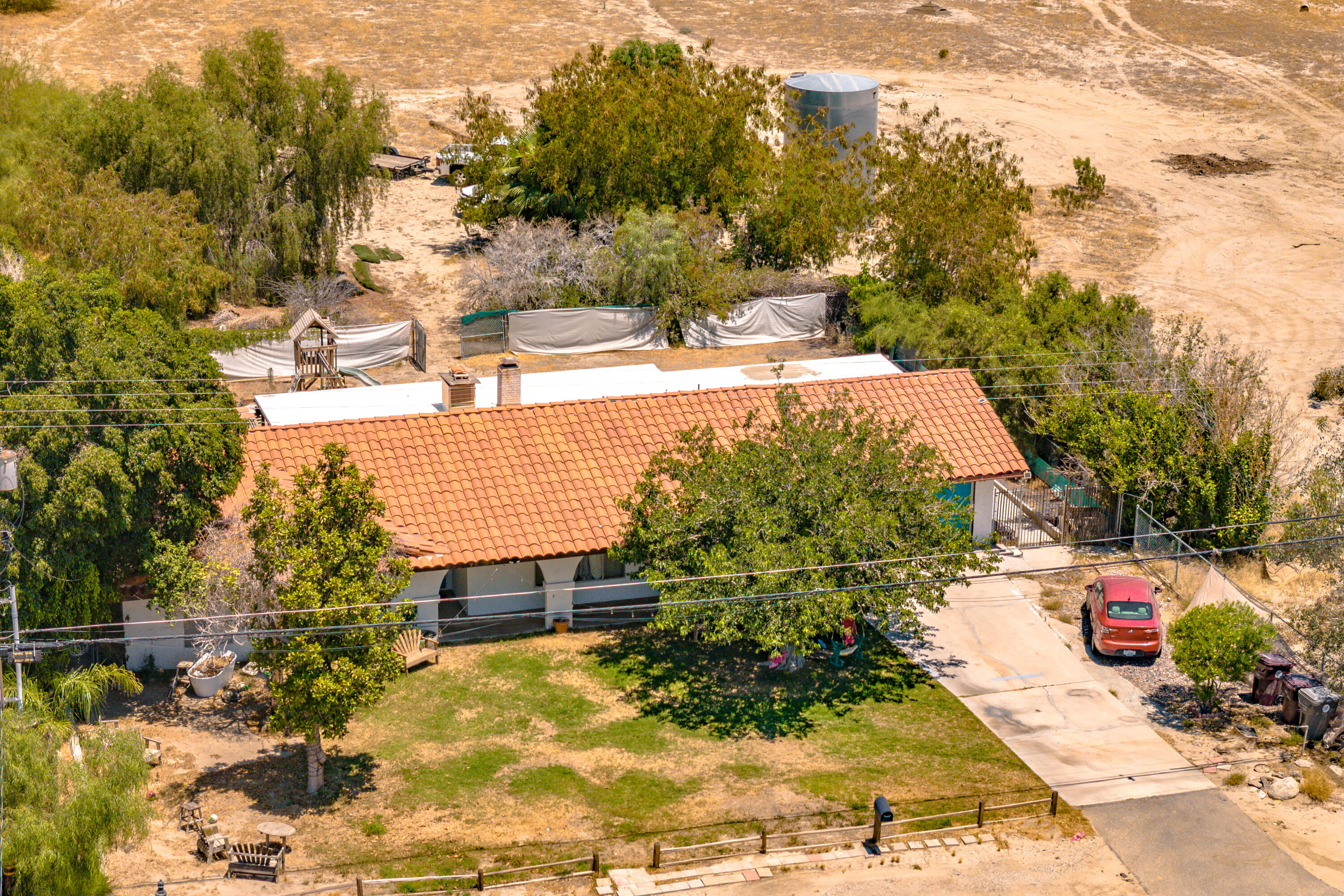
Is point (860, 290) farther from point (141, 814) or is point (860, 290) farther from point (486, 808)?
point (141, 814)

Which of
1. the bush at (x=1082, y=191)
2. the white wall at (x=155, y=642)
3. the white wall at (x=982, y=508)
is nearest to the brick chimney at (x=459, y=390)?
the white wall at (x=155, y=642)

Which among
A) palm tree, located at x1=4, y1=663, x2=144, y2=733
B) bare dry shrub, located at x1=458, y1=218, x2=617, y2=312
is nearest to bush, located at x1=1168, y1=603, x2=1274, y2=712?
palm tree, located at x1=4, y1=663, x2=144, y2=733

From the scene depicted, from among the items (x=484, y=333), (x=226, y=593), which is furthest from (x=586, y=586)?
(x=484, y=333)

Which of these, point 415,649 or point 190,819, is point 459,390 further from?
point 190,819

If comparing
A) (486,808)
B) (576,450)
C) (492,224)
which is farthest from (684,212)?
(486,808)

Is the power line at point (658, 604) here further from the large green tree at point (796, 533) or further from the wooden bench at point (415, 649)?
the wooden bench at point (415, 649)
